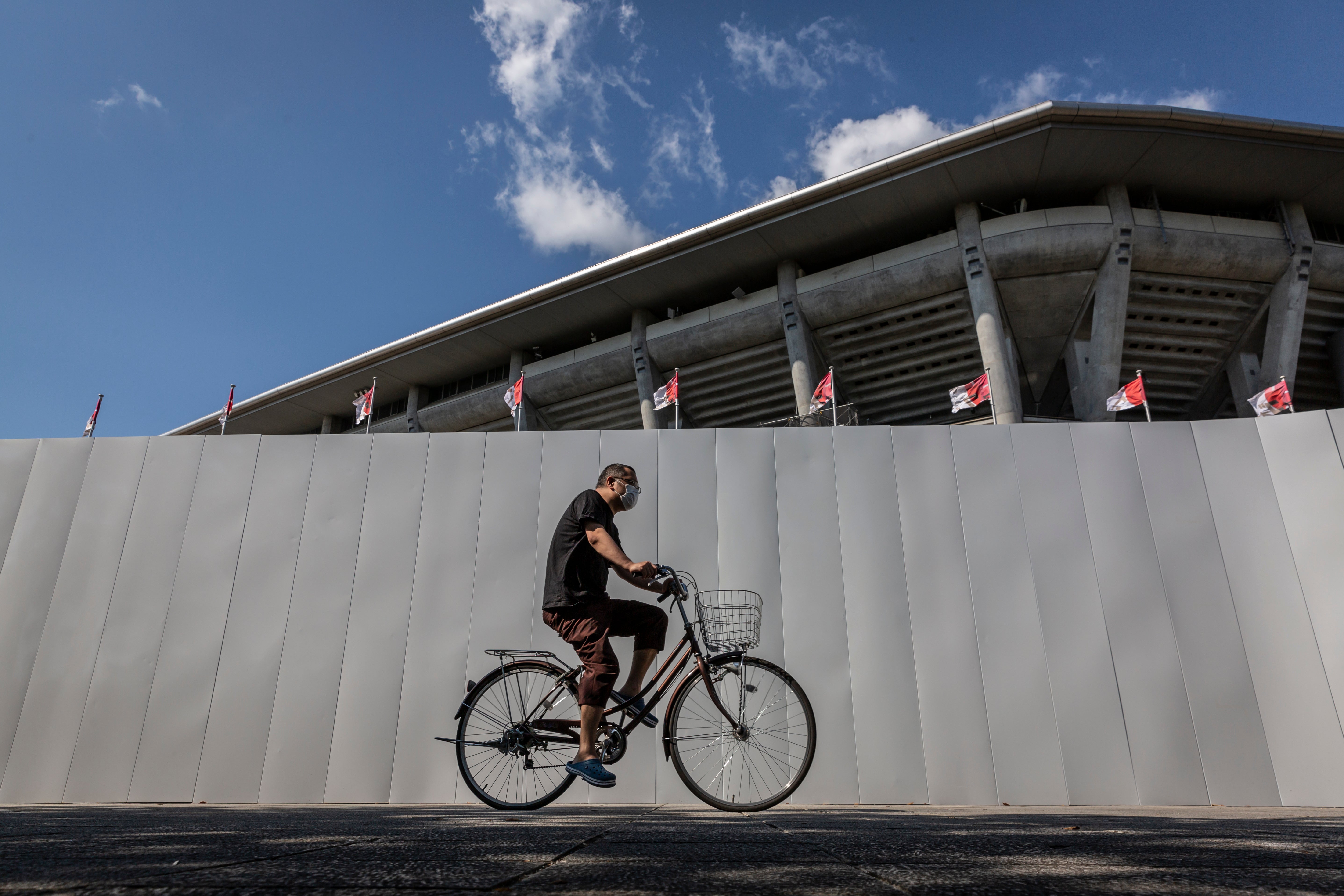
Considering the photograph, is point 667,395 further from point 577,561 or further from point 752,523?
point 577,561

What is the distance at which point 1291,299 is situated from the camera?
19.4 meters

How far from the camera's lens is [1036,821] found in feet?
10.1

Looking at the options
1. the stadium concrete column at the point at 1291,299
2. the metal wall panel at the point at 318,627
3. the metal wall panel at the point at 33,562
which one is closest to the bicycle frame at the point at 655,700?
the metal wall panel at the point at 318,627

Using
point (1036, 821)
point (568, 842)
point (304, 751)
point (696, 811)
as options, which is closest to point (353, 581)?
point (304, 751)

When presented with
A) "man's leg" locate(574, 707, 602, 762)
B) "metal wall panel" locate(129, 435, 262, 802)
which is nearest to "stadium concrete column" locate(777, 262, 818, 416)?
"metal wall panel" locate(129, 435, 262, 802)

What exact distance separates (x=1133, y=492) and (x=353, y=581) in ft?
22.9

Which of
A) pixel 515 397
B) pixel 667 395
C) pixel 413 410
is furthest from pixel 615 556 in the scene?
pixel 413 410

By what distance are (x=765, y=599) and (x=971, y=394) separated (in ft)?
43.0

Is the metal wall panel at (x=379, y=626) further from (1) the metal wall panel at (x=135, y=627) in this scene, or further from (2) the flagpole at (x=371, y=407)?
(2) the flagpole at (x=371, y=407)

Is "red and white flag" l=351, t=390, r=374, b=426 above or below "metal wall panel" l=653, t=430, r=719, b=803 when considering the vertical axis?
Answer: above

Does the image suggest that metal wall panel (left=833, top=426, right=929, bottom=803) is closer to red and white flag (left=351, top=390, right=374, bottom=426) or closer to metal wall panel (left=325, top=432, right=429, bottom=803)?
metal wall panel (left=325, top=432, right=429, bottom=803)

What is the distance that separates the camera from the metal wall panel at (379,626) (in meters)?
5.64

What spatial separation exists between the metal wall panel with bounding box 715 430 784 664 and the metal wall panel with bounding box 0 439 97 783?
5.83m

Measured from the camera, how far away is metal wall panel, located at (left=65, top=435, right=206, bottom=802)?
5.77 meters
